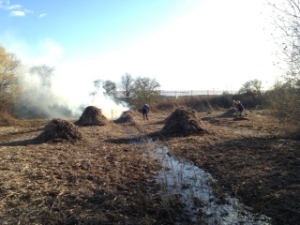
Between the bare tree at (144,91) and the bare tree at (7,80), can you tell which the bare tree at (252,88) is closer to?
the bare tree at (144,91)

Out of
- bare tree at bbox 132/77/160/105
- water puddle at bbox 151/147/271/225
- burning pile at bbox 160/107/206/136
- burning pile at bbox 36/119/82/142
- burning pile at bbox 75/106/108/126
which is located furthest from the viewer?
bare tree at bbox 132/77/160/105

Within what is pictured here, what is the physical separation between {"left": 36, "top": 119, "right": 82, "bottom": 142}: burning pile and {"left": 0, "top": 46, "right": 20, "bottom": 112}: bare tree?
62.1ft

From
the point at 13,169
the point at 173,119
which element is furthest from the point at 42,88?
the point at 13,169

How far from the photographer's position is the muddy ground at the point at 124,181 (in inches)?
→ 279

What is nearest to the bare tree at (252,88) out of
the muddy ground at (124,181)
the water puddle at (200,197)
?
the muddy ground at (124,181)

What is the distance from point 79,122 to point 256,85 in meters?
33.4

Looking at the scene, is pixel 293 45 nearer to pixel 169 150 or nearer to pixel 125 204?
pixel 125 204

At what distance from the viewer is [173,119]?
69.3ft

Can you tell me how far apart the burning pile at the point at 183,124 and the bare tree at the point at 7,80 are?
20.5 meters

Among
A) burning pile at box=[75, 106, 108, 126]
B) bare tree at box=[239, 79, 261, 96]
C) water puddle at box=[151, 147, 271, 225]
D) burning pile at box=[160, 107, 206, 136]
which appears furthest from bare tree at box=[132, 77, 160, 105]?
water puddle at box=[151, 147, 271, 225]

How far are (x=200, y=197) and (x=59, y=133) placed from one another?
11032 millimetres

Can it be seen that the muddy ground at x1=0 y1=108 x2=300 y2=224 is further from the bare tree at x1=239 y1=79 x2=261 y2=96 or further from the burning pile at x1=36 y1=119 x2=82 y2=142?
the bare tree at x1=239 y1=79 x2=261 y2=96

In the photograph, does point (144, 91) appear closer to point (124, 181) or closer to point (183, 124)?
point (183, 124)

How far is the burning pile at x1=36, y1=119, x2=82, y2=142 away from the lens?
17.4m
